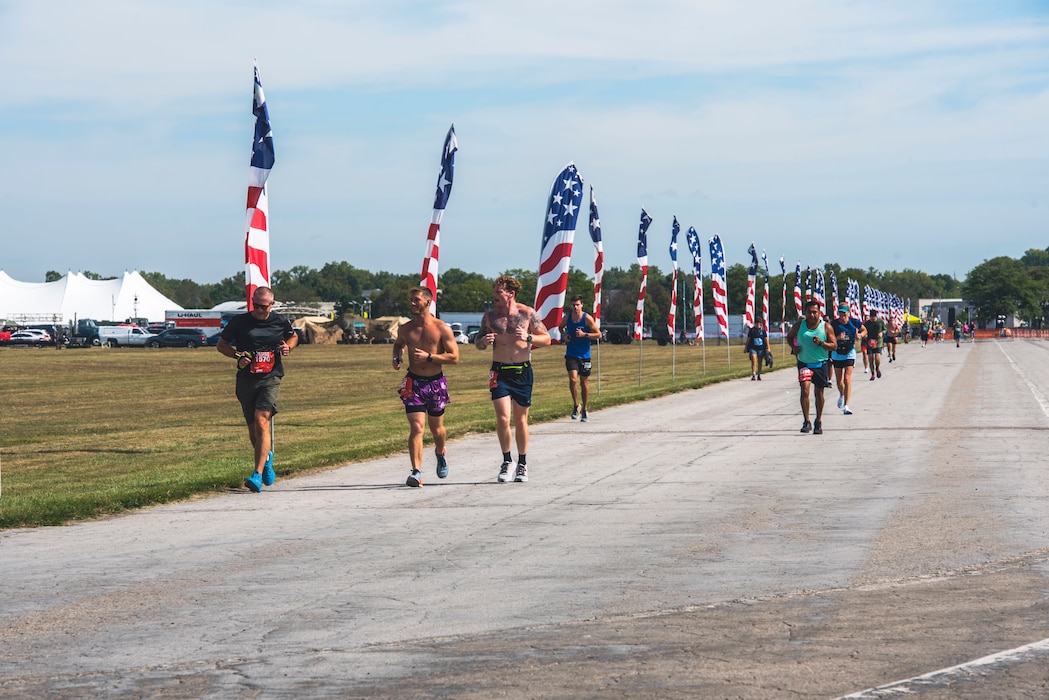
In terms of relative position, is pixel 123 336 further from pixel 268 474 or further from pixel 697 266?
pixel 268 474

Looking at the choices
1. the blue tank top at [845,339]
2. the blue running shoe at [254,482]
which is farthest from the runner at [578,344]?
the blue running shoe at [254,482]

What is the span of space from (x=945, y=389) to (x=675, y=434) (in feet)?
45.6


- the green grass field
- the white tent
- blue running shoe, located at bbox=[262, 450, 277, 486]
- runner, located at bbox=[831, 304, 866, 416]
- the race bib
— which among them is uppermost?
the white tent

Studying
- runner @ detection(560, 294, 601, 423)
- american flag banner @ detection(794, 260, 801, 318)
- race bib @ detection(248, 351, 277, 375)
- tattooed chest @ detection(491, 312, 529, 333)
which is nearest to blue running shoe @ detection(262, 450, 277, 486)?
race bib @ detection(248, 351, 277, 375)

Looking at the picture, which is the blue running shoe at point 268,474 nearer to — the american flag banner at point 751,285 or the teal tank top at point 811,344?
the teal tank top at point 811,344

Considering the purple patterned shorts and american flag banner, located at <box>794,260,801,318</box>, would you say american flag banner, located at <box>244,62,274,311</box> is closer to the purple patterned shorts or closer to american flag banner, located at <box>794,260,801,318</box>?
the purple patterned shorts

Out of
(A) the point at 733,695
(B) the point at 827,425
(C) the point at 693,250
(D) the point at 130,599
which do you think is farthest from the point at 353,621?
(C) the point at 693,250

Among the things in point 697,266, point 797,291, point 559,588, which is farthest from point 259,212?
point 797,291

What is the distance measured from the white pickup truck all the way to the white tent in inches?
2569

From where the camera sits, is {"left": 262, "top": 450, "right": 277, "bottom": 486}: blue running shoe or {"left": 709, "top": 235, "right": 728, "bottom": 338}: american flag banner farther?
{"left": 709, "top": 235, "right": 728, "bottom": 338}: american flag banner

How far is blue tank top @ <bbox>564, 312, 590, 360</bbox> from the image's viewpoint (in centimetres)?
2150

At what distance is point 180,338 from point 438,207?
77463 mm

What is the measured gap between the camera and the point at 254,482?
12.5 meters

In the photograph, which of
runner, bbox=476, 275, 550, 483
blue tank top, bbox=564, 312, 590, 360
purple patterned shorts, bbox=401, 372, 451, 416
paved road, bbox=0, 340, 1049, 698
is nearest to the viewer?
paved road, bbox=0, 340, 1049, 698
